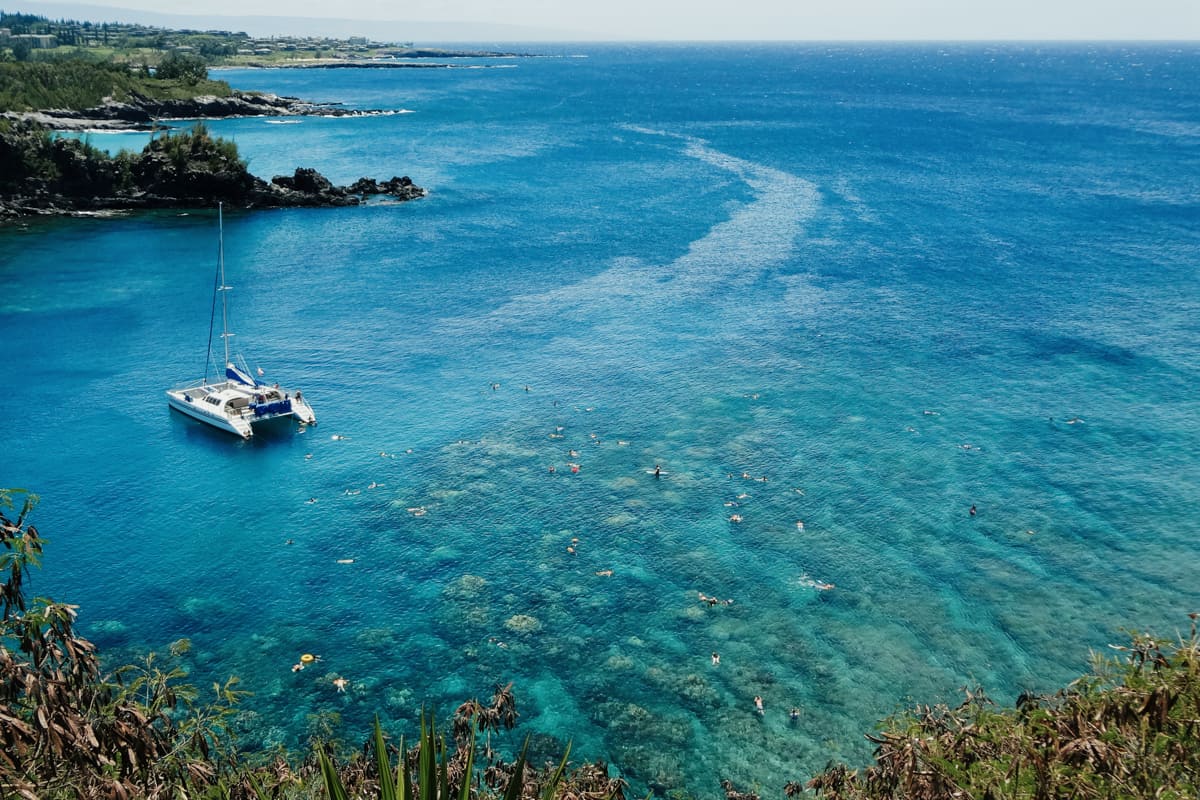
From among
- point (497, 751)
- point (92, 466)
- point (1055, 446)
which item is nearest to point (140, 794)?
point (497, 751)

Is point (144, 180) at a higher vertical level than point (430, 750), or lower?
lower

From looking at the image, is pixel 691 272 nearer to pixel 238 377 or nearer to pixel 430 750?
pixel 238 377

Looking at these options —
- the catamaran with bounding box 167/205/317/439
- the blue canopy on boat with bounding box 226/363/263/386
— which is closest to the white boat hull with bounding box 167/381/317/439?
the catamaran with bounding box 167/205/317/439

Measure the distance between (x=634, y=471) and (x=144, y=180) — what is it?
382 feet

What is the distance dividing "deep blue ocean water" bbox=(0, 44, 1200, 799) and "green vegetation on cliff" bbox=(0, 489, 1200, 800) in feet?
51.6

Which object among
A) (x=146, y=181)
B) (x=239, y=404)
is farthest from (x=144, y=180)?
(x=239, y=404)

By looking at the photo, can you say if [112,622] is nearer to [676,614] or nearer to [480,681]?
[480,681]

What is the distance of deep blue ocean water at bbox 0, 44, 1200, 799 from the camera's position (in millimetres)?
44500

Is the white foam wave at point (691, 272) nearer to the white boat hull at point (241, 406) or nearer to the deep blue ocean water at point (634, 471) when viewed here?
the deep blue ocean water at point (634, 471)

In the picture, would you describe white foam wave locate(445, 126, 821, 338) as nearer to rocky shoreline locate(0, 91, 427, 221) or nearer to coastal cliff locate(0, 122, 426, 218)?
coastal cliff locate(0, 122, 426, 218)

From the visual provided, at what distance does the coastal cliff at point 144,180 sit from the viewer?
5128 inches

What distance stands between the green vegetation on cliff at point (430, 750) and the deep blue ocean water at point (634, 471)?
51.6ft

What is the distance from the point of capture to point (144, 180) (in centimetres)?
13975

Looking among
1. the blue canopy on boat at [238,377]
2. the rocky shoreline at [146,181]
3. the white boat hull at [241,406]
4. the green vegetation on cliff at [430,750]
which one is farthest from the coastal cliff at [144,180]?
the green vegetation on cliff at [430,750]
